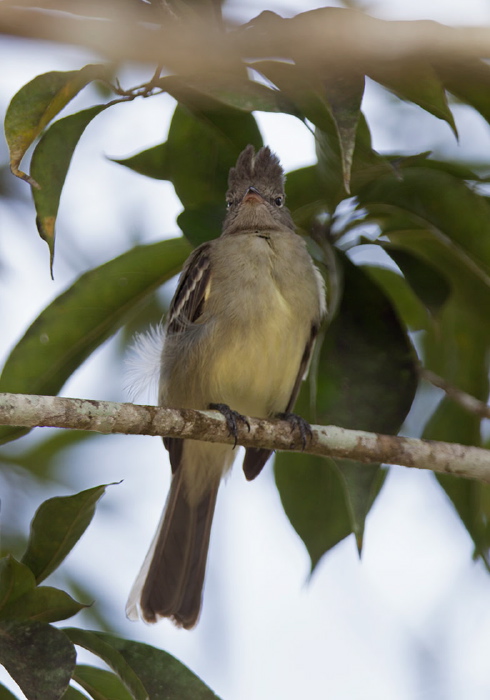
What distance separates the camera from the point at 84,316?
310 centimetres

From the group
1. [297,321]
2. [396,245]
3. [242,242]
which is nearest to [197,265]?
[242,242]

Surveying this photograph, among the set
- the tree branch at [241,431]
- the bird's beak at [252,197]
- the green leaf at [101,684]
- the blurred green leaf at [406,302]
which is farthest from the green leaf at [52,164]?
the blurred green leaf at [406,302]

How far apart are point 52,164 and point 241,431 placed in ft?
3.33

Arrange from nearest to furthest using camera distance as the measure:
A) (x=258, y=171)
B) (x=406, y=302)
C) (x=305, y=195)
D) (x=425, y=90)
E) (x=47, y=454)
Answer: (x=425, y=90) < (x=305, y=195) < (x=406, y=302) < (x=258, y=171) < (x=47, y=454)

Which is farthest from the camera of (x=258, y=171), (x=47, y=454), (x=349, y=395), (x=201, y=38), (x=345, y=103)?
(x=47, y=454)

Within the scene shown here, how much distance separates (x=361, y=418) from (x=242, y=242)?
1088 mm

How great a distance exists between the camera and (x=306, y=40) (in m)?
1.84

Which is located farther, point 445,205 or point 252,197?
point 252,197

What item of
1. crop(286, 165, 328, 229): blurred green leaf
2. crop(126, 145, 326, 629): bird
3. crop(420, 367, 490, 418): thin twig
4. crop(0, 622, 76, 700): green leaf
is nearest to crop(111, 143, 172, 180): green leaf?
crop(126, 145, 326, 629): bird

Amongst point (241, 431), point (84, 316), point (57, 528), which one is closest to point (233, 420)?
point (241, 431)

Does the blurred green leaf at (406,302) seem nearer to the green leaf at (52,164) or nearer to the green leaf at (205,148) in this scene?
the green leaf at (205,148)

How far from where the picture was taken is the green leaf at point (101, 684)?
2443mm

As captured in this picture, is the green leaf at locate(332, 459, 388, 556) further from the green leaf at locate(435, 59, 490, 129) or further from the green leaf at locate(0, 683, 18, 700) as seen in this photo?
the green leaf at locate(435, 59, 490, 129)

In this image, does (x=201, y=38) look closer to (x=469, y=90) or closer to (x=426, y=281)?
(x=469, y=90)
